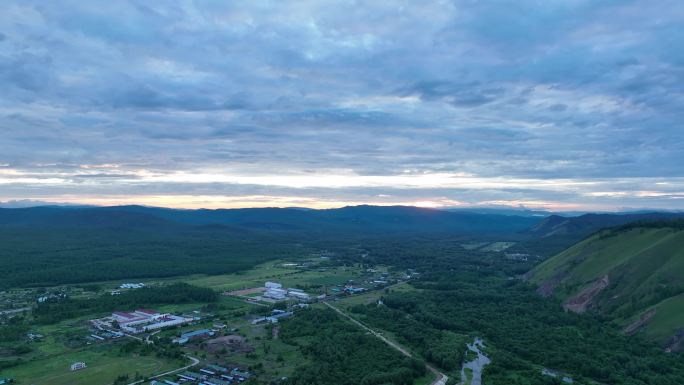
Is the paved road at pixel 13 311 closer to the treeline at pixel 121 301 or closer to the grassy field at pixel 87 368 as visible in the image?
the treeline at pixel 121 301

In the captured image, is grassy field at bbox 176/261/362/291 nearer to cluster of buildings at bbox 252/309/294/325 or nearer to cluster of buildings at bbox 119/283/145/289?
cluster of buildings at bbox 119/283/145/289

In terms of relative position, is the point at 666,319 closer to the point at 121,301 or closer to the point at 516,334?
the point at 516,334

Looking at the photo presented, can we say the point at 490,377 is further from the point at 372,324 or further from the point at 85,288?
the point at 85,288

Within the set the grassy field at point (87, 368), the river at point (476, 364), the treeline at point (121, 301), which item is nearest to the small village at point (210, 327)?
the grassy field at point (87, 368)

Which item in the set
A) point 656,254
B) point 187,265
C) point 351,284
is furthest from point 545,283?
point 187,265

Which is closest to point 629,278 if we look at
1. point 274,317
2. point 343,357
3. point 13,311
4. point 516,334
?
point 516,334

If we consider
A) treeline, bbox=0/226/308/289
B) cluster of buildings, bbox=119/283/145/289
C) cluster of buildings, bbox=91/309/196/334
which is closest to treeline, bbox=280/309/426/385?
cluster of buildings, bbox=91/309/196/334
